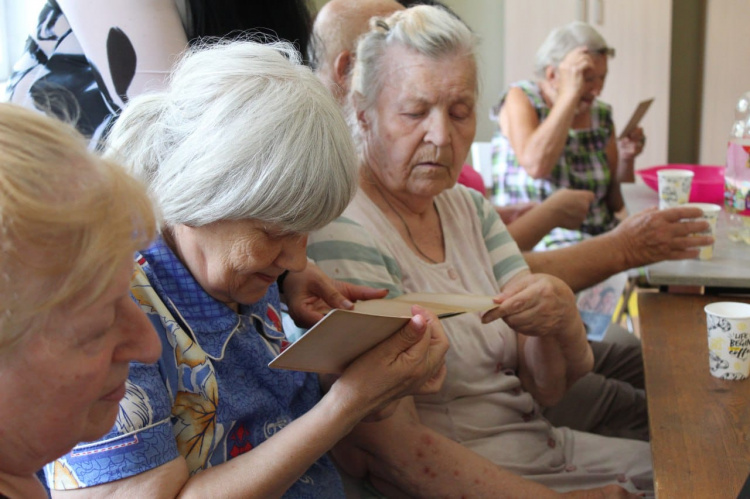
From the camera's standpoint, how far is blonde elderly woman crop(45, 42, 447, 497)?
1044 millimetres

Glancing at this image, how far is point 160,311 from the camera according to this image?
3.58 feet

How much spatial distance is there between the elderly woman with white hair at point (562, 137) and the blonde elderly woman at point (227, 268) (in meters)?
2.03

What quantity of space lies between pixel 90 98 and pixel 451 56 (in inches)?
28.1

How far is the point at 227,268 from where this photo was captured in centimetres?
113

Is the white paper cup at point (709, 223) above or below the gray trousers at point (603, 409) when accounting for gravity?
above

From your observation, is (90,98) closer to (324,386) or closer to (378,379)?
(324,386)

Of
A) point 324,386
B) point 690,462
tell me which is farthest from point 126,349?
point 690,462

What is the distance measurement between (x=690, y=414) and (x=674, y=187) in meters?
1.13

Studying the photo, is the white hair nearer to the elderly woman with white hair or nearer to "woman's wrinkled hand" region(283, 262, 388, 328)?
"woman's wrinkled hand" region(283, 262, 388, 328)

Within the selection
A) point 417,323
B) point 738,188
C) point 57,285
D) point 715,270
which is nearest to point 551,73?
point 738,188

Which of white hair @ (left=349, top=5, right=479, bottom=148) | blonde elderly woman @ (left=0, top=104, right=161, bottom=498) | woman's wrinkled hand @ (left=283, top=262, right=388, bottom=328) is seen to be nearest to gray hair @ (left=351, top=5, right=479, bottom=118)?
white hair @ (left=349, top=5, right=479, bottom=148)

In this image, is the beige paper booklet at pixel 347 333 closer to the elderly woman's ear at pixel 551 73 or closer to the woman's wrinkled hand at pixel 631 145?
the elderly woman's ear at pixel 551 73

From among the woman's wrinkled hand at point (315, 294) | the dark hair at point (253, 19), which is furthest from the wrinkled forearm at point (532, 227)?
the woman's wrinkled hand at point (315, 294)

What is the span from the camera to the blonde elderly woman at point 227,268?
3.43 ft
